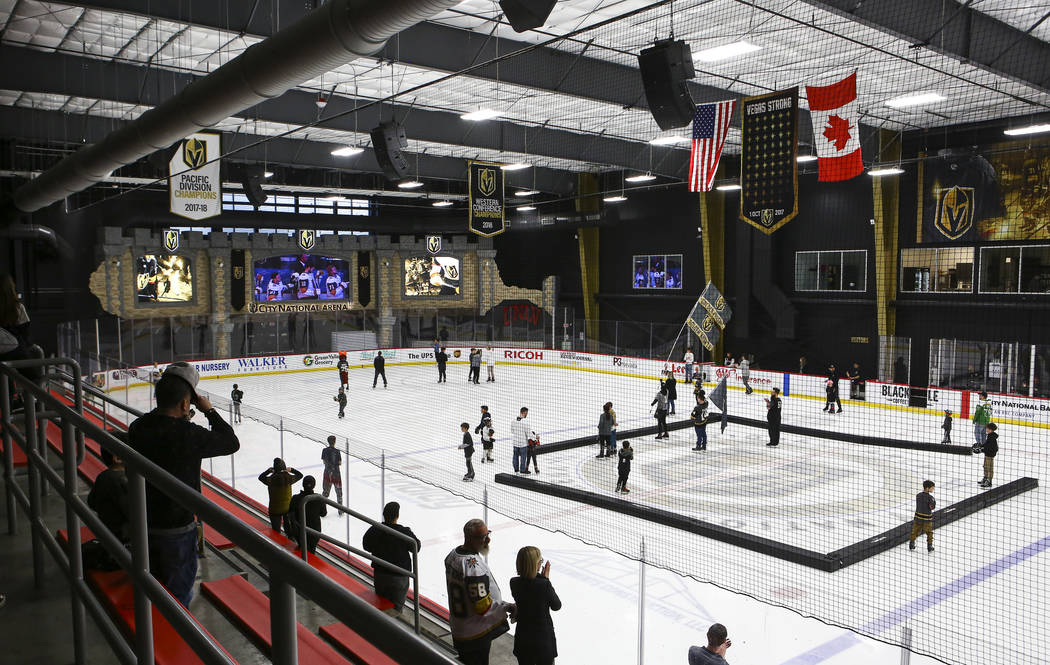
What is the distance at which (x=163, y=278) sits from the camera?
29562 millimetres

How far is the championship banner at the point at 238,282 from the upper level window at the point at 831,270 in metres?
22.1

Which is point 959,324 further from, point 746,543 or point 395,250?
point 395,250

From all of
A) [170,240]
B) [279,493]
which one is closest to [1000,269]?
[279,493]

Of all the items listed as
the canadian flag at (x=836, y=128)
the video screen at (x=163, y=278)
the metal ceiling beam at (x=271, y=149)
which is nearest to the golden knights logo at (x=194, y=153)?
the metal ceiling beam at (x=271, y=149)

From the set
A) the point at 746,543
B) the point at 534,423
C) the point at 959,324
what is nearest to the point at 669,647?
the point at 746,543

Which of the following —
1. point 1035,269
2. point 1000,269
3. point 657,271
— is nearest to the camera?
point 1035,269

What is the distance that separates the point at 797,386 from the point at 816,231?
579cm

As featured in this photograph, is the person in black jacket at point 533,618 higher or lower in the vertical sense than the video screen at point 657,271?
lower

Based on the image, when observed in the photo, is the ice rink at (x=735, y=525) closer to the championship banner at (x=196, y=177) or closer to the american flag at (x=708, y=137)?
the championship banner at (x=196, y=177)

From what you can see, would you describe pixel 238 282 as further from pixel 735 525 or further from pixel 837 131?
pixel 837 131

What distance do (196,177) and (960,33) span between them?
13888mm

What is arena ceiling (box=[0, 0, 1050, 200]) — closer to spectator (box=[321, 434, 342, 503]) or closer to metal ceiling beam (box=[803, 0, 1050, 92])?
metal ceiling beam (box=[803, 0, 1050, 92])

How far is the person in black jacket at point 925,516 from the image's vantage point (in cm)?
980

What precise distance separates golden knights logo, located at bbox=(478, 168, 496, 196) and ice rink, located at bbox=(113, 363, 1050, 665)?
5.98m
